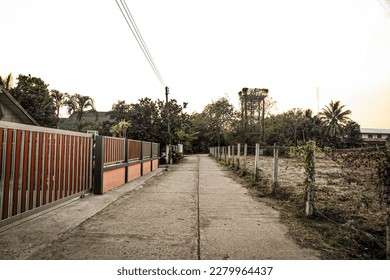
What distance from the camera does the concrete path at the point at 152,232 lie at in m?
2.47

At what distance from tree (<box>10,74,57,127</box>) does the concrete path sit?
2045 centimetres

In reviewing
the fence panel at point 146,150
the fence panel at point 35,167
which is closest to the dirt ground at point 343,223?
the fence panel at point 35,167

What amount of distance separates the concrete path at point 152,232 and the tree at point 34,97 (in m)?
20.5

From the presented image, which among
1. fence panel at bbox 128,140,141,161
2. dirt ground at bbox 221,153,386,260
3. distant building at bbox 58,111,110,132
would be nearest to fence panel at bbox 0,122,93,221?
fence panel at bbox 128,140,141,161

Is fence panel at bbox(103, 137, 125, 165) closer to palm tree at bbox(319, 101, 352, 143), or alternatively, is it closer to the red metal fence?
the red metal fence

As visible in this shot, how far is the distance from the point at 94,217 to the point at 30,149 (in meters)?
1.40

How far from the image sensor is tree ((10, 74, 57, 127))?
819 inches

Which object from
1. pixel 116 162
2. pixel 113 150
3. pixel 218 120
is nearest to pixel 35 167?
pixel 113 150

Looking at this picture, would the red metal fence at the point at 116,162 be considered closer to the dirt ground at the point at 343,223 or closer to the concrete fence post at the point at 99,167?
the concrete fence post at the point at 99,167

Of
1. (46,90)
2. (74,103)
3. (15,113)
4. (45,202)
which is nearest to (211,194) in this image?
(45,202)

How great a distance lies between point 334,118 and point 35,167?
5483 centimetres

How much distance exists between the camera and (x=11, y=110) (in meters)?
10.3

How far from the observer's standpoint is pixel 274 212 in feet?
13.8
